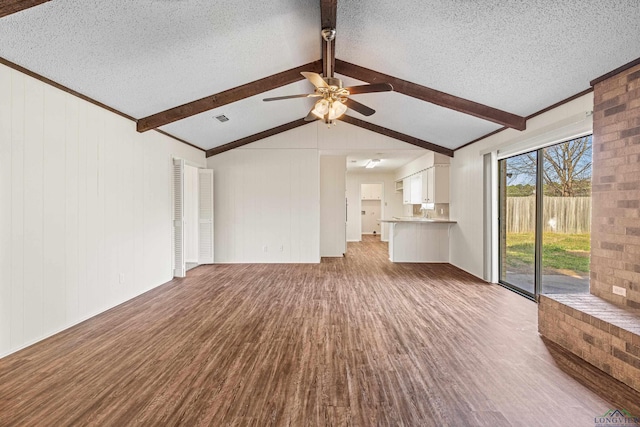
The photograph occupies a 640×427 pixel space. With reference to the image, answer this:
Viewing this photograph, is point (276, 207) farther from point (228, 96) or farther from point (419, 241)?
point (419, 241)

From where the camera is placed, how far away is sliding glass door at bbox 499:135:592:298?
139 inches

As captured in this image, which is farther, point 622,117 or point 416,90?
point 416,90

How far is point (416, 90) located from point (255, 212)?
4.20m

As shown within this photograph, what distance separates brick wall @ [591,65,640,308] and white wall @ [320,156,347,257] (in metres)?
5.17

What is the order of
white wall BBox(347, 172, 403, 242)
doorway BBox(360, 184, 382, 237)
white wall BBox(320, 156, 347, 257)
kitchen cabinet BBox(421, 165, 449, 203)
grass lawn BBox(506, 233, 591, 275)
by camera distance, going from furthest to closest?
1. doorway BBox(360, 184, 382, 237)
2. white wall BBox(347, 172, 403, 242)
3. white wall BBox(320, 156, 347, 257)
4. kitchen cabinet BBox(421, 165, 449, 203)
5. grass lawn BBox(506, 233, 591, 275)

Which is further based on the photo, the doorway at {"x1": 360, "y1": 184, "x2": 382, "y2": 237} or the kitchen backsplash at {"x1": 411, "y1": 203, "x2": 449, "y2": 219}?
the doorway at {"x1": 360, "y1": 184, "x2": 382, "y2": 237}

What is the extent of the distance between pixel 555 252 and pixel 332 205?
15.5 feet

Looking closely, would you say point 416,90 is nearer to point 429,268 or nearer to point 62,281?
point 429,268

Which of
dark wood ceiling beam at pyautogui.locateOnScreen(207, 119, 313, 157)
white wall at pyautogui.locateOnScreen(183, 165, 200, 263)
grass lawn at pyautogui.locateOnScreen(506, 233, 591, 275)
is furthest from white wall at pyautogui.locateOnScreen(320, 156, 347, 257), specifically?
grass lawn at pyautogui.locateOnScreen(506, 233, 591, 275)

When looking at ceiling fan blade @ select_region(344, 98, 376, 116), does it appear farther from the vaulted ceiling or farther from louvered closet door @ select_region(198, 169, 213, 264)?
louvered closet door @ select_region(198, 169, 213, 264)

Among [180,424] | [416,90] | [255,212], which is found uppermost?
[416,90]

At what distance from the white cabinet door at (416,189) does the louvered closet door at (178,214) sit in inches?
215

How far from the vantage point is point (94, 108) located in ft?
12.1

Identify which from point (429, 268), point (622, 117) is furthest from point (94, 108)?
point (429, 268)
